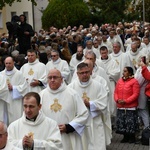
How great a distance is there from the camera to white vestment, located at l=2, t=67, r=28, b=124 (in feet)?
36.9

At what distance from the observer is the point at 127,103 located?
10.8m

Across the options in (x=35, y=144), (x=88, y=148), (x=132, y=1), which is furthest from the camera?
(x=132, y=1)

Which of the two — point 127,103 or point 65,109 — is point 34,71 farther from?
point 65,109

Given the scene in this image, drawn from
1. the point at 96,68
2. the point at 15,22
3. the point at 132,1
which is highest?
the point at 132,1

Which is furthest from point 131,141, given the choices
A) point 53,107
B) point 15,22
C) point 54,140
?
point 15,22

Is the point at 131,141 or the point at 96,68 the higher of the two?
the point at 96,68

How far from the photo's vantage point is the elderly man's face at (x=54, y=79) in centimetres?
741

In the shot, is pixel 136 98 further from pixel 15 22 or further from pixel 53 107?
pixel 15 22

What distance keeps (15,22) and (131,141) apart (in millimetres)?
6409

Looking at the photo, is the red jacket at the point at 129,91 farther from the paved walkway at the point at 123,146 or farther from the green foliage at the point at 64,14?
the green foliage at the point at 64,14

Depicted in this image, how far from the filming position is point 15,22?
52.5 feet

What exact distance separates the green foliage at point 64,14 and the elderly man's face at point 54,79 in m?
27.7

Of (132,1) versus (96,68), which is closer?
(96,68)

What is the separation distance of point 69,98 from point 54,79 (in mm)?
467
